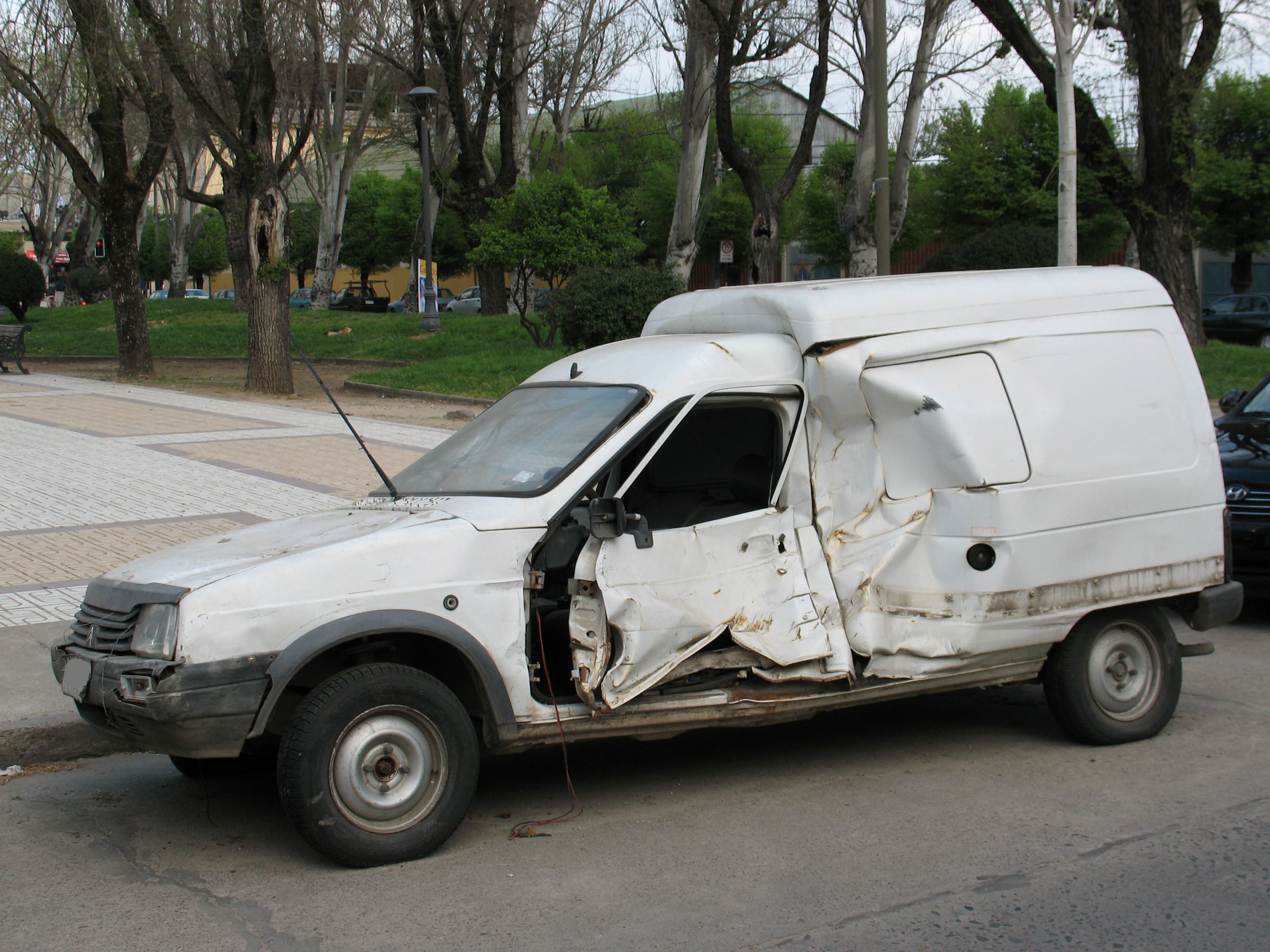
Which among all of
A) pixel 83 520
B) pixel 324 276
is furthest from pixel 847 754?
pixel 324 276

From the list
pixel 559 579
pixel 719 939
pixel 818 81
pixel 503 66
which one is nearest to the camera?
pixel 719 939

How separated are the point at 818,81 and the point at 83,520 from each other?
64.7ft

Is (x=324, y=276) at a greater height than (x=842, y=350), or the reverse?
(x=324, y=276)

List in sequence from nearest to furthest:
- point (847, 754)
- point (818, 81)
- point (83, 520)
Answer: point (847, 754) < point (83, 520) < point (818, 81)

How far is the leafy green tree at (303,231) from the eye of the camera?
219ft

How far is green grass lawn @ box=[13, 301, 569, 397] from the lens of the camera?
75.1 feet

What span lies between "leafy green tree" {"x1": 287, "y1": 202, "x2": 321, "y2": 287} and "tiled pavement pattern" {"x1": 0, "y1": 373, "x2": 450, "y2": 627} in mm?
49192

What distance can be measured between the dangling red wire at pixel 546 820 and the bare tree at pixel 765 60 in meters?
20.0

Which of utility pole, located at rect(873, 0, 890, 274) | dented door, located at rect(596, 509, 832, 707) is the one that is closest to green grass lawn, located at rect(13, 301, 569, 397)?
utility pole, located at rect(873, 0, 890, 274)

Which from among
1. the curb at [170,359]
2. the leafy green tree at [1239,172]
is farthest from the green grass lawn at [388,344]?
the leafy green tree at [1239,172]

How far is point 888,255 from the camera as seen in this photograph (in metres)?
14.5

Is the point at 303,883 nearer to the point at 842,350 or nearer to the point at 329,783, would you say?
the point at 329,783

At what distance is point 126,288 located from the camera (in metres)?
24.1

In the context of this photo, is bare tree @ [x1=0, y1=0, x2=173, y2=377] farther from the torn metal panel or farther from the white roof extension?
the torn metal panel
